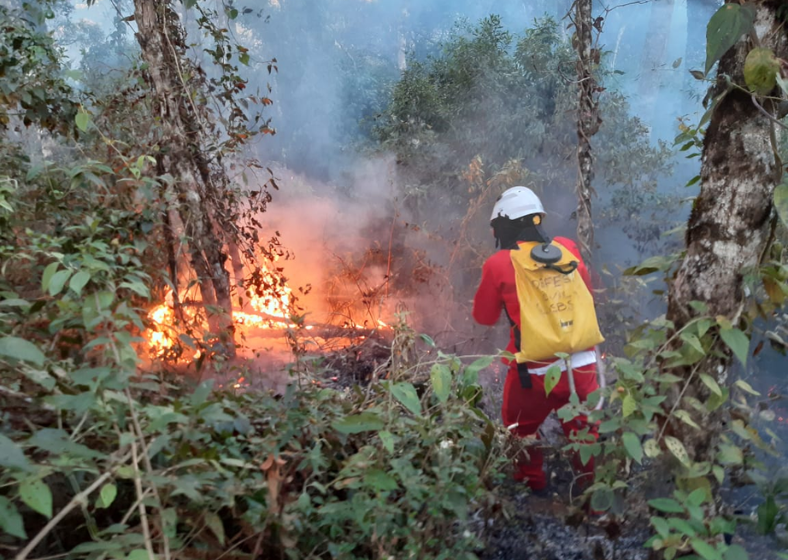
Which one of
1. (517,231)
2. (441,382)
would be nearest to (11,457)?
(441,382)

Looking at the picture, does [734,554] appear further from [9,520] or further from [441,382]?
[9,520]

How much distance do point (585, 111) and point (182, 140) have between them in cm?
301

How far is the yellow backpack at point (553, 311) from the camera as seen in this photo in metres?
3.08

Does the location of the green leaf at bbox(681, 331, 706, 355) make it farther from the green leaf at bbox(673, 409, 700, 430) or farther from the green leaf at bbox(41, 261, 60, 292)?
the green leaf at bbox(41, 261, 60, 292)

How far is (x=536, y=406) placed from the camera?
3.32 metres

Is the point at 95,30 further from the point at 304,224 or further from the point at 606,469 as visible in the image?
the point at 606,469

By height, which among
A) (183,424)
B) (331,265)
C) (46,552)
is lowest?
(46,552)

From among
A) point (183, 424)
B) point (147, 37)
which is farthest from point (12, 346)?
point (147, 37)

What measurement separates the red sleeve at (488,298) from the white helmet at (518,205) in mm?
351

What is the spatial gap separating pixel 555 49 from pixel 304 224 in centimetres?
456

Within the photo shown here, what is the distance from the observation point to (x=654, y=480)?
1.77 meters

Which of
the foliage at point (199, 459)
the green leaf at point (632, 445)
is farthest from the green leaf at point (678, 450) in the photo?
the foliage at point (199, 459)

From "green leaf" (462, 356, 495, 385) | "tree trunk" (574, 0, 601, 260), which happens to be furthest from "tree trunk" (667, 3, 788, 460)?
"tree trunk" (574, 0, 601, 260)

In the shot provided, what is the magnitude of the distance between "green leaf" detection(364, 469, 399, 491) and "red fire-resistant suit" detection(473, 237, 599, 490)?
74.5 inches
